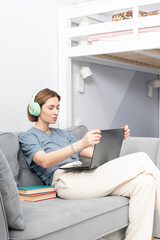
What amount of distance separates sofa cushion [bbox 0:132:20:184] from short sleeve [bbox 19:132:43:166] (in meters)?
0.04

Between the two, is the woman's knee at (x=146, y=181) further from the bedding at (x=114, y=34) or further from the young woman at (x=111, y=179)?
the bedding at (x=114, y=34)

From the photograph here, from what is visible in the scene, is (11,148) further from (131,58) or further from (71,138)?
(131,58)

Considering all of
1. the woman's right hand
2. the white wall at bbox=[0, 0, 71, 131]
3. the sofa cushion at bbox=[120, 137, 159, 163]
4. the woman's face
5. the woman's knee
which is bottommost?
the woman's knee

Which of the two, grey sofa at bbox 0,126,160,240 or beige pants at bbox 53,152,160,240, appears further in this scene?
beige pants at bbox 53,152,160,240

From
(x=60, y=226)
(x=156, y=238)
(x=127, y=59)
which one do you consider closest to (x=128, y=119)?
(x=127, y=59)

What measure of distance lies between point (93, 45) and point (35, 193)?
140 cm

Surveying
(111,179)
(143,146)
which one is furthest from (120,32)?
(111,179)

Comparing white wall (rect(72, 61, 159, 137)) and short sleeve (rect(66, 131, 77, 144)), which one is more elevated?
white wall (rect(72, 61, 159, 137))

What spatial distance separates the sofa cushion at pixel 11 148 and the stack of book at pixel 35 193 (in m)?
0.13

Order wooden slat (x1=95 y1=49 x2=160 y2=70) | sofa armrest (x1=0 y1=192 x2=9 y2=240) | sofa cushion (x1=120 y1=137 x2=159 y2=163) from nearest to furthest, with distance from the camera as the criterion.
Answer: sofa armrest (x1=0 y1=192 x2=9 y2=240) → sofa cushion (x1=120 y1=137 x2=159 y2=163) → wooden slat (x1=95 y1=49 x2=160 y2=70)

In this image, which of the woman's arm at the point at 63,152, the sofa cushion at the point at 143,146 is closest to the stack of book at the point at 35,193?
the woman's arm at the point at 63,152

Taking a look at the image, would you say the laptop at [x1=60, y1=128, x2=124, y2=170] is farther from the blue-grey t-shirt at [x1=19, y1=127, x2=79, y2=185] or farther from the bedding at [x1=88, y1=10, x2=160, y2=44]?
the bedding at [x1=88, y1=10, x2=160, y2=44]

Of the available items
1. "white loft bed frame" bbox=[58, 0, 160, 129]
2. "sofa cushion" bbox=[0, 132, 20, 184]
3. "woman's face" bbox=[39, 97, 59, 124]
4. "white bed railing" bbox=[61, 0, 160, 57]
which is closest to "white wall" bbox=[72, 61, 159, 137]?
"white loft bed frame" bbox=[58, 0, 160, 129]

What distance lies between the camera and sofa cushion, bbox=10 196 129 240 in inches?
52.1
